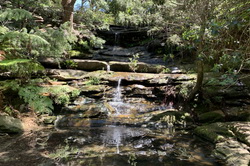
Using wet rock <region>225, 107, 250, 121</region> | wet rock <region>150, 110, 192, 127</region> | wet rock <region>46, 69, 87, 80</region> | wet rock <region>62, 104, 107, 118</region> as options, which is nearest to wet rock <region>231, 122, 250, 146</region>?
wet rock <region>225, 107, 250, 121</region>

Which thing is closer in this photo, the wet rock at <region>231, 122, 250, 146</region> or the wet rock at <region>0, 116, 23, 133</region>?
the wet rock at <region>231, 122, 250, 146</region>

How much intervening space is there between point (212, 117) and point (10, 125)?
611cm

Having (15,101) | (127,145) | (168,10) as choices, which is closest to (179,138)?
(127,145)

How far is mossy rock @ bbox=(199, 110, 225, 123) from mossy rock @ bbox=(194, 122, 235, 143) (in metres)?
1.03

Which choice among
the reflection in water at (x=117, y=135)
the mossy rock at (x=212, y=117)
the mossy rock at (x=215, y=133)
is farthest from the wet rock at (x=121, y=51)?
the mossy rock at (x=215, y=133)

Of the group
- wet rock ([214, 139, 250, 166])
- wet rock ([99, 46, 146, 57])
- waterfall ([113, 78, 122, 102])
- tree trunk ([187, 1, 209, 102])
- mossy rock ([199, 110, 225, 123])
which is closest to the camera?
wet rock ([214, 139, 250, 166])

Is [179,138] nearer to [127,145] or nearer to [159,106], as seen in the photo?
[127,145]

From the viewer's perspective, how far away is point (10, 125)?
5227 millimetres

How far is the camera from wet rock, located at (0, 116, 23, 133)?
5.09m

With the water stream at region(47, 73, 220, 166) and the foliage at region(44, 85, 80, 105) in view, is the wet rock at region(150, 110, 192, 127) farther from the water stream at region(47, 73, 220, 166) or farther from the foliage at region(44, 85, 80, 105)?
the foliage at region(44, 85, 80, 105)

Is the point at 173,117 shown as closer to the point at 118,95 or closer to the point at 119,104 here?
the point at 119,104

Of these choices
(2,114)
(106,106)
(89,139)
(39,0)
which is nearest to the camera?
(89,139)

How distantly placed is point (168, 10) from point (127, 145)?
6.79 m

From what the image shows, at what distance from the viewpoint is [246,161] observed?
129 inches
